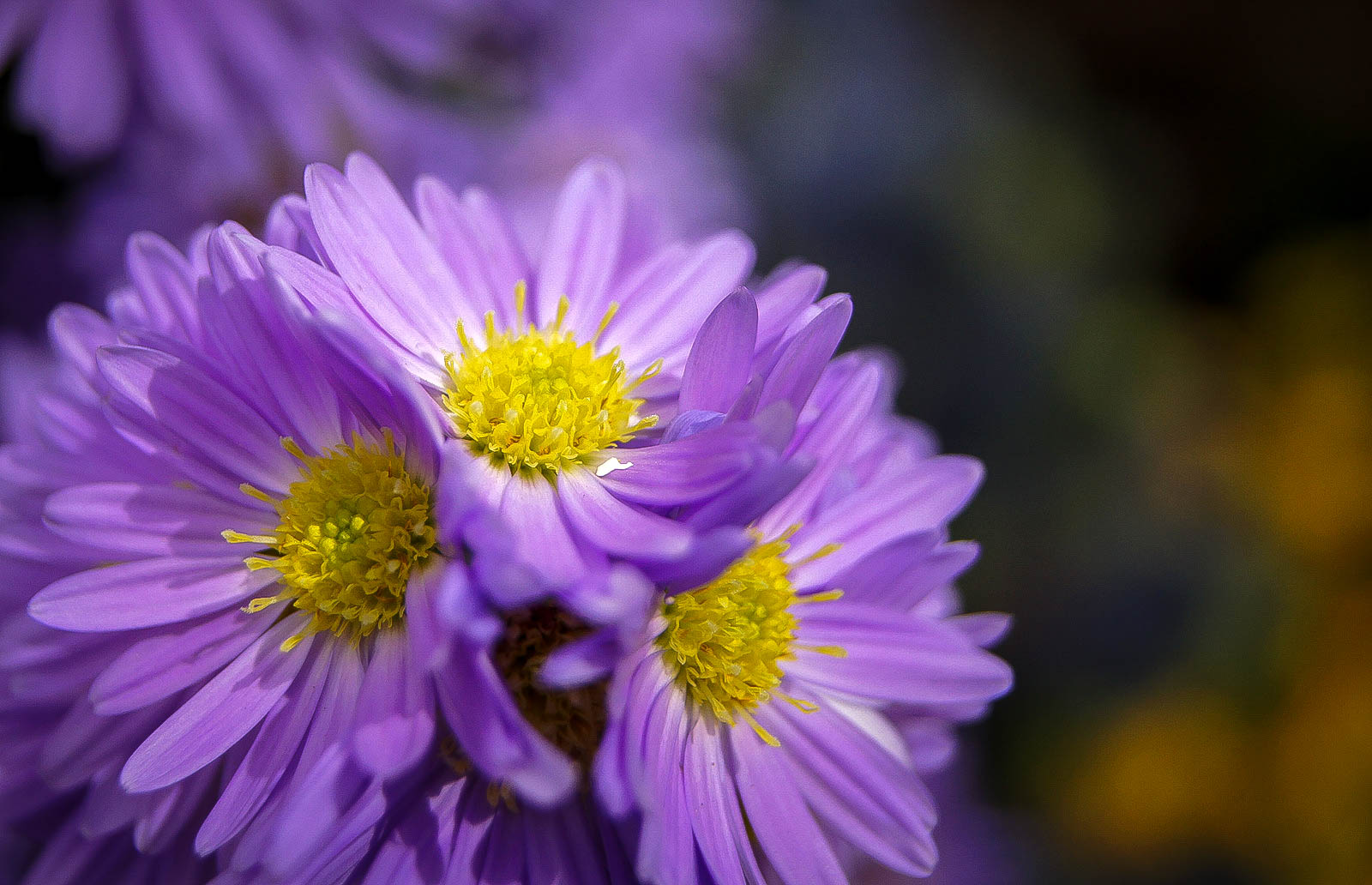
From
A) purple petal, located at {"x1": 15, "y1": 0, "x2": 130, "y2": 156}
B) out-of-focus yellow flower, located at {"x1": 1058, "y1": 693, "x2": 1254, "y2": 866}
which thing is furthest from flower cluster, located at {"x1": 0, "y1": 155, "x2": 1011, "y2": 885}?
out-of-focus yellow flower, located at {"x1": 1058, "y1": 693, "x2": 1254, "y2": 866}

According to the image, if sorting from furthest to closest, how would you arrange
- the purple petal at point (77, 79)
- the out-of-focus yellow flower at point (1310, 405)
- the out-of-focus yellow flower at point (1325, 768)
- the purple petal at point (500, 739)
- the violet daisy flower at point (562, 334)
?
the out-of-focus yellow flower at point (1310, 405) → the out-of-focus yellow flower at point (1325, 768) → the purple petal at point (77, 79) → the violet daisy flower at point (562, 334) → the purple petal at point (500, 739)

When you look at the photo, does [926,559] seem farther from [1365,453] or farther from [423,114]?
[1365,453]

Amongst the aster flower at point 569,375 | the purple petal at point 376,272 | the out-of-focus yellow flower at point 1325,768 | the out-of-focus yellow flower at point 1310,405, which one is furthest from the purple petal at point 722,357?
the out-of-focus yellow flower at point 1310,405

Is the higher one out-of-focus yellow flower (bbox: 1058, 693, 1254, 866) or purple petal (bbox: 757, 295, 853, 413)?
purple petal (bbox: 757, 295, 853, 413)

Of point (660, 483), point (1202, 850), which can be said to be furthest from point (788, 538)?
point (1202, 850)

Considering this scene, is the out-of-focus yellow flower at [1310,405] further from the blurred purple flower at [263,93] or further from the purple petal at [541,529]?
the purple petal at [541,529]

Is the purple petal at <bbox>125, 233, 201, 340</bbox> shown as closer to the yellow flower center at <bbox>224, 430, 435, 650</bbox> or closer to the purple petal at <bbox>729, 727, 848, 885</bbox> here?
the yellow flower center at <bbox>224, 430, 435, 650</bbox>

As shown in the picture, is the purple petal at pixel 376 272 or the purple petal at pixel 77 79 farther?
the purple petal at pixel 77 79

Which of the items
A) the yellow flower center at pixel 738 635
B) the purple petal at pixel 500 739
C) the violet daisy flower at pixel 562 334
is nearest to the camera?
the purple petal at pixel 500 739
